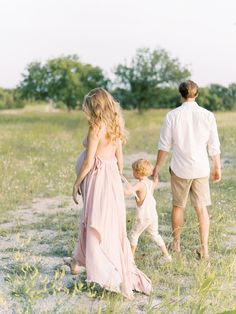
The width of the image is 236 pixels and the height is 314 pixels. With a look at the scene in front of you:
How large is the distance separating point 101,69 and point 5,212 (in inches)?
2808

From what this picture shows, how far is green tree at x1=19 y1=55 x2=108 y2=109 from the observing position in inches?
2940

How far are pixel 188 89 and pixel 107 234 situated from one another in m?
2.15

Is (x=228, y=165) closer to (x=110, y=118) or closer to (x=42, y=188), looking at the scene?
(x=42, y=188)

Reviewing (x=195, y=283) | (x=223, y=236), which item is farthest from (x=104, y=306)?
(x=223, y=236)

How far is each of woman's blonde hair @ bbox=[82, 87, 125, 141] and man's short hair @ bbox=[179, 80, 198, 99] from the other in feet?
4.66

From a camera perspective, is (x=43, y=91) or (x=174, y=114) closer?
(x=174, y=114)

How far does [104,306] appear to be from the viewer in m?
5.26

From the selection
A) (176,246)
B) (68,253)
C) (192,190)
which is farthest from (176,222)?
(68,253)

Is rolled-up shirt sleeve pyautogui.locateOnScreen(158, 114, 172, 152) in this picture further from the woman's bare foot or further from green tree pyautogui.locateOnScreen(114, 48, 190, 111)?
green tree pyautogui.locateOnScreen(114, 48, 190, 111)

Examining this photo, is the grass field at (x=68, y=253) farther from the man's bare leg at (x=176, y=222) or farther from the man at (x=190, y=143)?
the man at (x=190, y=143)

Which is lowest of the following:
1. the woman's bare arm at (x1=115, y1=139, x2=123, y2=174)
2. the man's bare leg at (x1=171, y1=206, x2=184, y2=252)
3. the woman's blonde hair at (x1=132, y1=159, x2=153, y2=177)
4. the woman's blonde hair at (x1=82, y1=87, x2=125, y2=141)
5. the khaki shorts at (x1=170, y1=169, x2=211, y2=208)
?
the man's bare leg at (x1=171, y1=206, x2=184, y2=252)

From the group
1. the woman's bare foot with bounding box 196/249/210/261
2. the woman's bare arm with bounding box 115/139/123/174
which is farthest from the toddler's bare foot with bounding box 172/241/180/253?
the woman's bare arm with bounding box 115/139/123/174

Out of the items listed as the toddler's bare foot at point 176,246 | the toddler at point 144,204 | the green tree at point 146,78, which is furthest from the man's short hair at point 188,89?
the green tree at point 146,78

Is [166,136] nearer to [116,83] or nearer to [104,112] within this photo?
[104,112]
